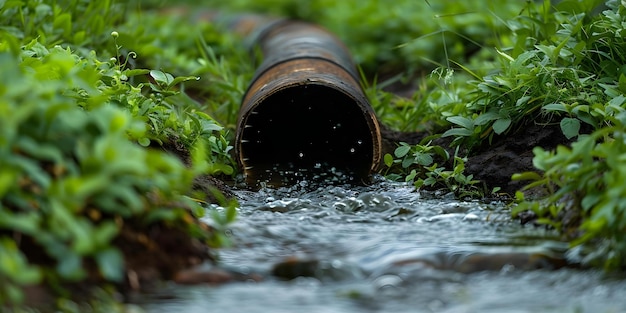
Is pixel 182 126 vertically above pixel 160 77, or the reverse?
pixel 160 77

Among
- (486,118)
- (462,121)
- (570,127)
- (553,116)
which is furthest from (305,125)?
(570,127)

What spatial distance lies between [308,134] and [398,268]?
7.12 ft

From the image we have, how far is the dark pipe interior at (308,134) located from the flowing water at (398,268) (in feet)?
3.27

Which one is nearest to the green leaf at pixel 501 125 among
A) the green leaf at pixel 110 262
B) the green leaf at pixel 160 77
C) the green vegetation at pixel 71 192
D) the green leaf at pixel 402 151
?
the green leaf at pixel 402 151

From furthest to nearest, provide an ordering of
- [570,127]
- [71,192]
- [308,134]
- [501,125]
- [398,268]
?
[308,134]
[501,125]
[570,127]
[398,268]
[71,192]

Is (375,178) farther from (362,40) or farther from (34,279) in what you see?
(362,40)

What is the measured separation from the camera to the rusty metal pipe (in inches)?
163

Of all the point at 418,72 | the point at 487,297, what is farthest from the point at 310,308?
the point at 418,72

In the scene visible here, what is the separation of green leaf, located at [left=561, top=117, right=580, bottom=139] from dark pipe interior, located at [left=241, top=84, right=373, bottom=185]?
3.39ft

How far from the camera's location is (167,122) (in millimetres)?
3779

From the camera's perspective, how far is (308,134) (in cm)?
472

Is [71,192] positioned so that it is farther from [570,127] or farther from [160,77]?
[570,127]

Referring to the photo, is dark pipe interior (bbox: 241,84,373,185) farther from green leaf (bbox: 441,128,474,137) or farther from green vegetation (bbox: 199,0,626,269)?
green leaf (bbox: 441,128,474,137)

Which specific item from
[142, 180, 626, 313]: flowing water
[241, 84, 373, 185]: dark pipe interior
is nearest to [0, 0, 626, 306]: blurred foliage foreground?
[142, 180, 626, 313]: flowing water
